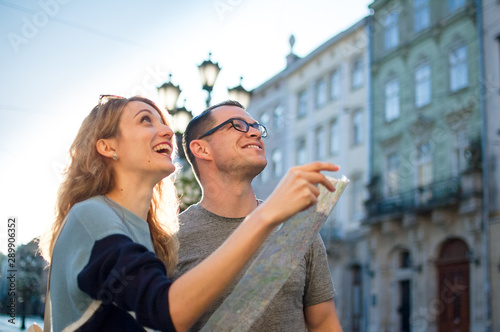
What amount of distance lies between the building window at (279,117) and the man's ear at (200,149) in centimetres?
2913

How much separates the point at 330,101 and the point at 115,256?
27829 millimetres

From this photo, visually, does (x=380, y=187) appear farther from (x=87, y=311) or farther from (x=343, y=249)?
(x=87, y=311)

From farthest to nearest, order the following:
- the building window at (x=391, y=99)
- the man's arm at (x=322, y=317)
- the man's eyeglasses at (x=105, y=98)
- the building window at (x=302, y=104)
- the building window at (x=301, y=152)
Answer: the building window at (x=302, y=104)
the building window at (x=301, y=152)
the building window at (x=391, y=99)
the man's arm at (x=322, y=317)
the man's eyeglasses at (x=105, y=98)

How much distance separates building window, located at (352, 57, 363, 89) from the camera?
27109mm

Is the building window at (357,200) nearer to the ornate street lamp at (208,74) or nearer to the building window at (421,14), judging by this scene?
the building window at (421,14)

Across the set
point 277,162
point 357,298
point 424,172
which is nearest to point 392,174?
point 424,172

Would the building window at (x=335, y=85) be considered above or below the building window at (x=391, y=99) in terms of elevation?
above

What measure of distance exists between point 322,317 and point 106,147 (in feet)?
4.57

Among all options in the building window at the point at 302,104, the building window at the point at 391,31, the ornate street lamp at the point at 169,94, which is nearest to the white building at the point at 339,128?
the building window at the point at 302,104

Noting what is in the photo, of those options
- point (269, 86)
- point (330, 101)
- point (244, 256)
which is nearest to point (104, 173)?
point (244, 256)

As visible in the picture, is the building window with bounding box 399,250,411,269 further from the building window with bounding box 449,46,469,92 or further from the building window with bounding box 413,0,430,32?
the building window with bounding box 413,0,430,32

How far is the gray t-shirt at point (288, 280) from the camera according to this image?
2844mm

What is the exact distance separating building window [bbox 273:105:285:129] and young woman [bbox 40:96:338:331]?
30.3 meters

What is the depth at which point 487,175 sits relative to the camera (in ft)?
64.0
